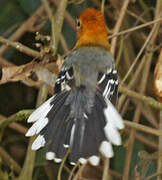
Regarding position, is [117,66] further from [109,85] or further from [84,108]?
[84,108]

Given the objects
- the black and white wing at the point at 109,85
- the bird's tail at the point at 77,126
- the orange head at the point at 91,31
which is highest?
the orange head at the point at 91,31

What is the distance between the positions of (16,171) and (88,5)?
1461mm

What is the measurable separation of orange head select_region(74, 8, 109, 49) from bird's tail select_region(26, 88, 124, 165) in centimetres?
59

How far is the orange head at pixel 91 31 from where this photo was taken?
3.35 m

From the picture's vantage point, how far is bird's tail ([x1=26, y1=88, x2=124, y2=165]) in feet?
8.41

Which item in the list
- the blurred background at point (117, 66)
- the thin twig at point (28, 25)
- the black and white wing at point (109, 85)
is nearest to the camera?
the black and white wing at point (109, 85)

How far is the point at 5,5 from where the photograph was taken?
3889mm

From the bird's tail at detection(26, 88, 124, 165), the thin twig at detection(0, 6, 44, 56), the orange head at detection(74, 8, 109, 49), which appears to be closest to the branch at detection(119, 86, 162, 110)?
the bird's tail at detection(26, 88, 124, 165)

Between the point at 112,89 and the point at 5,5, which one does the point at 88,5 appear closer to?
the point at 5,5

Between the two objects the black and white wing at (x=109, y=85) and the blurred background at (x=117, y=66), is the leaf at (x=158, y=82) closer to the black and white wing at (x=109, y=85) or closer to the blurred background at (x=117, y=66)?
the blurred background at (x=117, y=66)

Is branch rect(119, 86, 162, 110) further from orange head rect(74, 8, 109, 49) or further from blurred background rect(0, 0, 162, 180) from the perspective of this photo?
orange head rect(74, 8, 109, 49)

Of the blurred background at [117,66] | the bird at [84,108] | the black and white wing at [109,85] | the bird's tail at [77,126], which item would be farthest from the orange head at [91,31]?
the bird's tail at [77,126]

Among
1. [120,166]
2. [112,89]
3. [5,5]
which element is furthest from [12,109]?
[112,89]

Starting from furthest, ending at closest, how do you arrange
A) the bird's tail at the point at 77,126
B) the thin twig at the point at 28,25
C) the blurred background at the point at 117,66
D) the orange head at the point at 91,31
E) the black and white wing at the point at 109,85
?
1. the thin twig at the point at 28,25
2. the orange head at the point at 91,31
3. the blurred background at the point at 117,66
4. the black and white wing at the point at 109,85
5. the bird's tail at the point at 77,126
